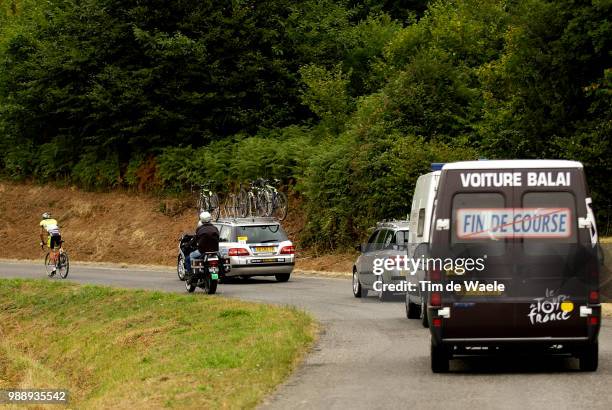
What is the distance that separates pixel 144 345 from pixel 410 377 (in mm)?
7998

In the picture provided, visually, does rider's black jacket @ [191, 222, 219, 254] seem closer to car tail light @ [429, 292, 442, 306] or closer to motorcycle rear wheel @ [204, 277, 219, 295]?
motorcycle rear wheel @ [204, 277, 219, 295]

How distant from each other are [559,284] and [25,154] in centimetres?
4662

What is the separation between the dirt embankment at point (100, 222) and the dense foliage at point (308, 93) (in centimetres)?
107

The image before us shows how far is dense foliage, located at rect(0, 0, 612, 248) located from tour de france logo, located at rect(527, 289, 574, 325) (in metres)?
17.4

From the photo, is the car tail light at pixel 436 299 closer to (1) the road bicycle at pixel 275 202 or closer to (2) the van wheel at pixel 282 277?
(2) the van wheel at pixel 282 277

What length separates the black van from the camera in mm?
13055

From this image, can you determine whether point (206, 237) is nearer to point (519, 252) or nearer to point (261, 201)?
point (261, 201)

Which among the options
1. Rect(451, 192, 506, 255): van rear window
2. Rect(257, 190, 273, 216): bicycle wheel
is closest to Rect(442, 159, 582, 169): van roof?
Rect(451, 192, 506, 255): van rear window

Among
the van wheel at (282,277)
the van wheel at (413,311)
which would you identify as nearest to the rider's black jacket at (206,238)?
the van wheel at (282,277)

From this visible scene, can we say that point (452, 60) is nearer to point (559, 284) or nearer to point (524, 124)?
point (524, 124)

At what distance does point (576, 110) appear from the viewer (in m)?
31.6

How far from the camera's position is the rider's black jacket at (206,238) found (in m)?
27.5

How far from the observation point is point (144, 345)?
2042cm

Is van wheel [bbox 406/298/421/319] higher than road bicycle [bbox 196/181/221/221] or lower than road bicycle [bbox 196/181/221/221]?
lower
